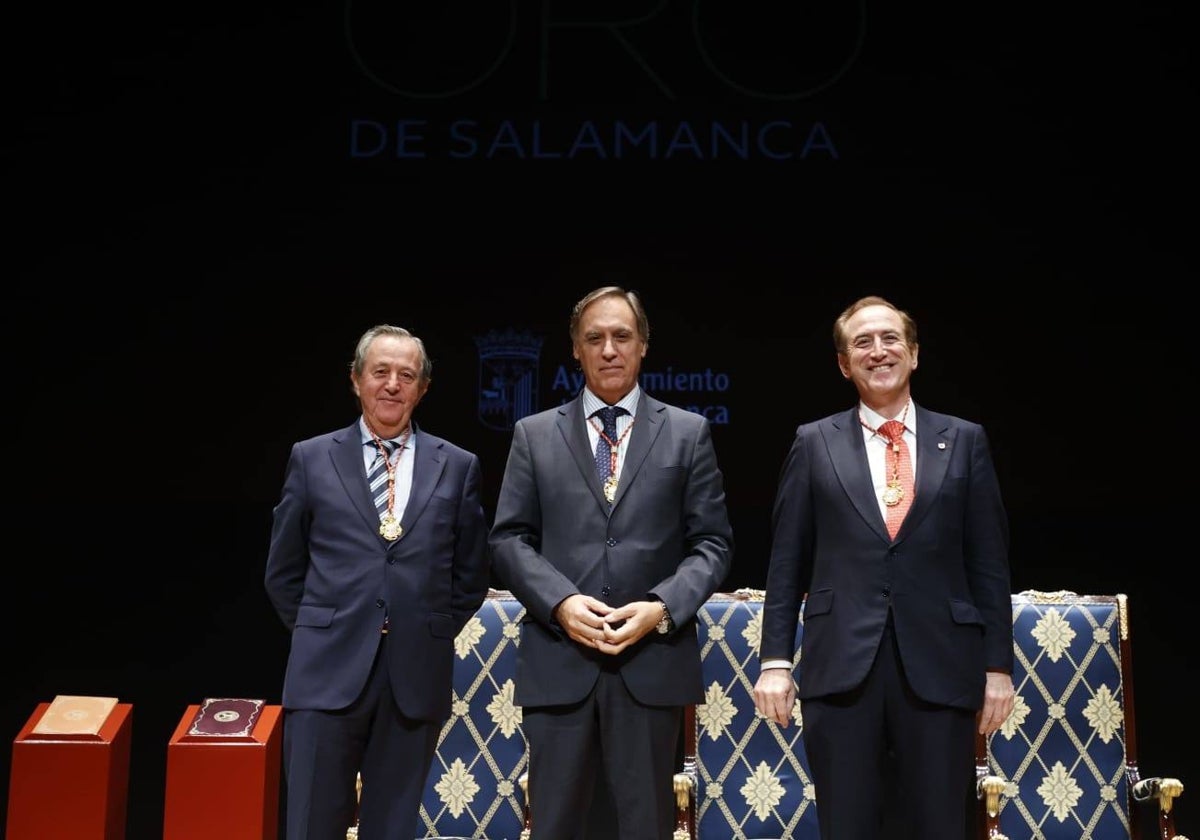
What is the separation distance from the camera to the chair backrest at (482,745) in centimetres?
334

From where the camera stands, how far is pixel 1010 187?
14.7ft

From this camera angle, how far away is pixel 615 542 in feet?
8.74

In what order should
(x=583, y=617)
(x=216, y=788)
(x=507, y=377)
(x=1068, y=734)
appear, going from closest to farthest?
(x=583, y=617), (x=216, y=788), (x=1068, y=734), (x=507, y=377)

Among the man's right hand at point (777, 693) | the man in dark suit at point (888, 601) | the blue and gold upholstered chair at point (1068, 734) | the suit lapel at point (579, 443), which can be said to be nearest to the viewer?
the man in dark suit at point (888, 601)

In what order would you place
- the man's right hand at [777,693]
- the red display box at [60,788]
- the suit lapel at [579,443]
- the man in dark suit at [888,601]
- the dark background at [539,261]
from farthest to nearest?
the dark background at [539,261] → the red display box at [60,788] → the suit lapel at [579,443] → the man's right hand at [777,693] → the man in dark suit at [888,601]

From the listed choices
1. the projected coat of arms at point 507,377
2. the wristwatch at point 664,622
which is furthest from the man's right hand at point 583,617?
the projected coat of arms at point 507,377

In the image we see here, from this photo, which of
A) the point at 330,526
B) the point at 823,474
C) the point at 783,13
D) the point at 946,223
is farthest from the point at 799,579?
the point at 783,13

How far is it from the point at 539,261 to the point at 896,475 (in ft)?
7.17

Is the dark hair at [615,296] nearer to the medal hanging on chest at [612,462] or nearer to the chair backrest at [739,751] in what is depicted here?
the medal hanging on chest at [612,462]

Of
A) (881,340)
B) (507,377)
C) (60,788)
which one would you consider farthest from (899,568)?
(507,377)

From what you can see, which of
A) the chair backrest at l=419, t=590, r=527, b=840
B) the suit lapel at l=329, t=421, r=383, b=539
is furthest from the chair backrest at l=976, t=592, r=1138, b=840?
the suit lapel at l=329, t=421, r=383, b=539

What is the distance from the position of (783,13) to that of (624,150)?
2.55ft

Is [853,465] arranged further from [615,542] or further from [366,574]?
[366,574]

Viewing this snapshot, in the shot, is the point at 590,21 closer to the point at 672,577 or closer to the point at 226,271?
the point at 226,271
